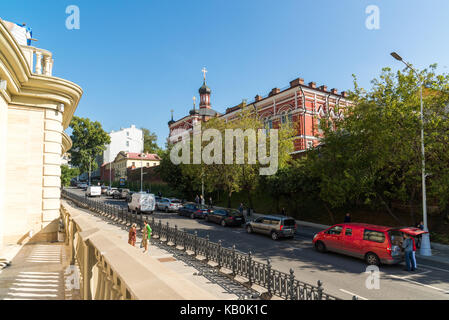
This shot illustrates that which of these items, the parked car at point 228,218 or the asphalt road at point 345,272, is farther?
the parked car at point 228,218

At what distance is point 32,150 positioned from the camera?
1195 cm

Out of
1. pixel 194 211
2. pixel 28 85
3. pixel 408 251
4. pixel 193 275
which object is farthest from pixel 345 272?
pixel 194 211

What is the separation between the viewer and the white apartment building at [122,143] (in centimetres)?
9656

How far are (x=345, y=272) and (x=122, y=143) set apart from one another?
95335 mm

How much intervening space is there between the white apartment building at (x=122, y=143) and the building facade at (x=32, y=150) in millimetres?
85762

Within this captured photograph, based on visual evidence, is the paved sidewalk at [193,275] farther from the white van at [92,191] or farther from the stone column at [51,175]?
the white van at [92,191]

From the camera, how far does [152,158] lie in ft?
294

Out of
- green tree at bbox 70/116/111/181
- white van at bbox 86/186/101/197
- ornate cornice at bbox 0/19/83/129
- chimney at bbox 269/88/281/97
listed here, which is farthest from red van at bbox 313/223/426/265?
green tree at bbox 70/116/111/181

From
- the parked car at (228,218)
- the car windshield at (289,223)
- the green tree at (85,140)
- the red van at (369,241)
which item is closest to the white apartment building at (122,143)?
the green tree at (85,140)

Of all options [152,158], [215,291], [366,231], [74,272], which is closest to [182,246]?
[215,291]

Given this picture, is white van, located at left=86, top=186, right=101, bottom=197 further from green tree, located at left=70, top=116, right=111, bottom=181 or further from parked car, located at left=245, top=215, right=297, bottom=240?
parked car, located at left=245, top=215, right=297, bottom=240

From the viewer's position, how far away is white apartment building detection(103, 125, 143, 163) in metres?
96.6

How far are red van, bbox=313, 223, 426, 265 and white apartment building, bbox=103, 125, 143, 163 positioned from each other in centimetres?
8839

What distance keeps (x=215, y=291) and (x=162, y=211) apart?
27.0 metres
